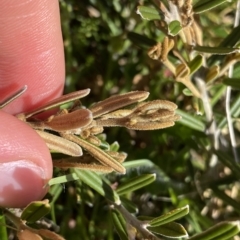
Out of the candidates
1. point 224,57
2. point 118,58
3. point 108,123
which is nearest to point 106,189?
point 108,123

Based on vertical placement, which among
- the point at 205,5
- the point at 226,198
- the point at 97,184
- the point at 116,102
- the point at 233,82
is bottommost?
the point at 226,198

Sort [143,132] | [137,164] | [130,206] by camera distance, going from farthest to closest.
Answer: [143,132] < [137,164] < [130,206]

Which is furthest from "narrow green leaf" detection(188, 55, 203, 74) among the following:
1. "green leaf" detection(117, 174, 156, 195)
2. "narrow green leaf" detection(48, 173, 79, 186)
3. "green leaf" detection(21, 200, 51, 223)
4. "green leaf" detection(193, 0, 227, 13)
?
"green leaf" detection(21, 200, 51, 223)

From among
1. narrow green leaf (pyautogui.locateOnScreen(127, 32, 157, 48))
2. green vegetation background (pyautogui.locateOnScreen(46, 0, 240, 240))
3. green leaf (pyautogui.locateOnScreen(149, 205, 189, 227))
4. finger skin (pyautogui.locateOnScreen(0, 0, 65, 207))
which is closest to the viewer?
green leaf (pyautogui.locateOnScreen(149, 205, 189, 227))

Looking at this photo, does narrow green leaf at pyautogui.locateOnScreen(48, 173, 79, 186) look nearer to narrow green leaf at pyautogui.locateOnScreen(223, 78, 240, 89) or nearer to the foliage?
the foliage

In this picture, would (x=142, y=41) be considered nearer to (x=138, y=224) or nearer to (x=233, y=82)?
(x=233, y=82)

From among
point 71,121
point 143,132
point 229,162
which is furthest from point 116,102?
point 143,132

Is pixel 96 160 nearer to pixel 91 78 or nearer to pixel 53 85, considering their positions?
pixel 53 85
